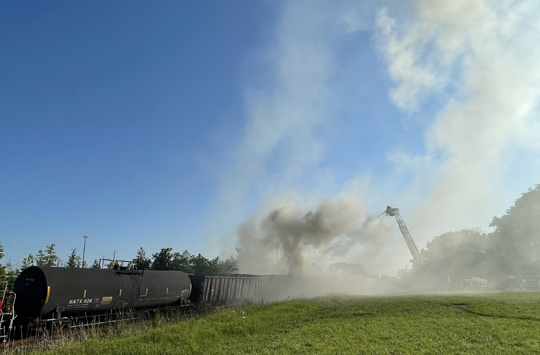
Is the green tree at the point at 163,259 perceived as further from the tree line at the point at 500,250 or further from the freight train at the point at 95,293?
the tree line at the point at 500,250

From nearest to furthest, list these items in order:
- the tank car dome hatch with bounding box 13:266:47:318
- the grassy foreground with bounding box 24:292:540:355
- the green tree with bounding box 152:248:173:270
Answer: the grassy foreground with bounding box 24:292:540:355 < the tank car dome hatch with bounding box 13:266:47:318 < the green tree with bounding box 152:248:173:270

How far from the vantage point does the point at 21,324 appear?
1850 cm

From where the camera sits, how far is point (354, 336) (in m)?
13.9

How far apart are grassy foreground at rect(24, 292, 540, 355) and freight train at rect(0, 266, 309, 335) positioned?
4700mm

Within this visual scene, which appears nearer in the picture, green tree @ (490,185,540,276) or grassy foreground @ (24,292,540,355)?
grassy foreground @ (24,292,540,355)

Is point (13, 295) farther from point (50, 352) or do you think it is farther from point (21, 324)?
point (50, 352)

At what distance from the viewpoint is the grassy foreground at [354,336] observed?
12117mm

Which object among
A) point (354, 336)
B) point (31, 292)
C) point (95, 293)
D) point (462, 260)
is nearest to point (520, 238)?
point (462, 260)

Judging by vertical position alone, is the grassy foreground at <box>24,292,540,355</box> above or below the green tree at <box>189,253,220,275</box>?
above

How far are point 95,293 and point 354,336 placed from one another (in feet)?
51.7

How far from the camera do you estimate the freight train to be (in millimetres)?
18375

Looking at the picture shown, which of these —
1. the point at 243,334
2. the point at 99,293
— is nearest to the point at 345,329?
the point at 243,334

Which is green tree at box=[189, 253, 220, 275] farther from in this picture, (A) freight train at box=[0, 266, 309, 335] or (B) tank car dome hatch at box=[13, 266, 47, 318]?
(B) tank car dome hatch at box=[13, 266, 47, 318]

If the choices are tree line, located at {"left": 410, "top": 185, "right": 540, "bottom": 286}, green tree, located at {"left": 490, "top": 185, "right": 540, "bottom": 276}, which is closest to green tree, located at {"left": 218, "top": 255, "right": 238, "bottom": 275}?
tree line, located at {"left": 410, "top": 185, "right": 540, "bottom": 286}
